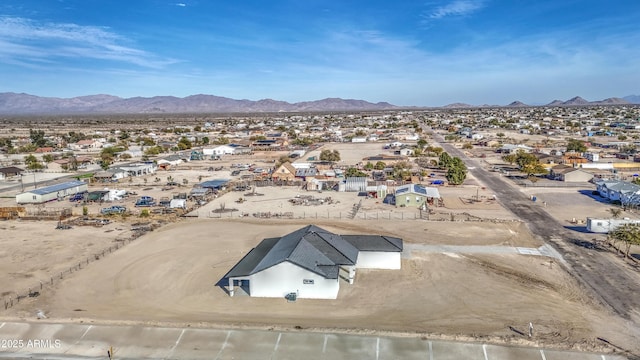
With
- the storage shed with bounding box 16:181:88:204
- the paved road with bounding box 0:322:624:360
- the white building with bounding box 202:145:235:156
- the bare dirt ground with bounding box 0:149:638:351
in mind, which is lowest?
the paved road with bounding box 0:322:624:360

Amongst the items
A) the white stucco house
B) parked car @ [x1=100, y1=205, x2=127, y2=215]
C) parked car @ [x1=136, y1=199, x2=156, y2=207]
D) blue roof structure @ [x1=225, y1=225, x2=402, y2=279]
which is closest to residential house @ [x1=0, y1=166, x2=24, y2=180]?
parked car @ [x1=136, y1=199, x2=156, y2=207]

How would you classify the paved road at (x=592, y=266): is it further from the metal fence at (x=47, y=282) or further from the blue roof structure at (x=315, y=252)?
the metal fence at (x=47, y=282)

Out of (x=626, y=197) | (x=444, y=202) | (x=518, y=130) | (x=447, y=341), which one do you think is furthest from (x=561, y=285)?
(x=518, y=130)

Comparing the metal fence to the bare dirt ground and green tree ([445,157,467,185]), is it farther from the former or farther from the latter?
green tree ([445,157,467,185])

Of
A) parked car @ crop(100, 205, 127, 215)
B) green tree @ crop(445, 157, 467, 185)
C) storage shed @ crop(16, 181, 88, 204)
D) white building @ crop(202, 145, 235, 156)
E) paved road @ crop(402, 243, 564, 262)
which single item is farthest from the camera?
white building @ crop(202, 145, 235, 156)

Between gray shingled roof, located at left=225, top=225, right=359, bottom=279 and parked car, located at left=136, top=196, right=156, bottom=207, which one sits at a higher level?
gray shingled roof, located at left=225, top=225, right=359, bottom=279

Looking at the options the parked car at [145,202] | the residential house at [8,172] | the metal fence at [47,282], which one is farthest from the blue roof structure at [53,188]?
the metal fence at [47,282]

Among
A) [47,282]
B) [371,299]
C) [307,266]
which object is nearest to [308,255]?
[307,266]
